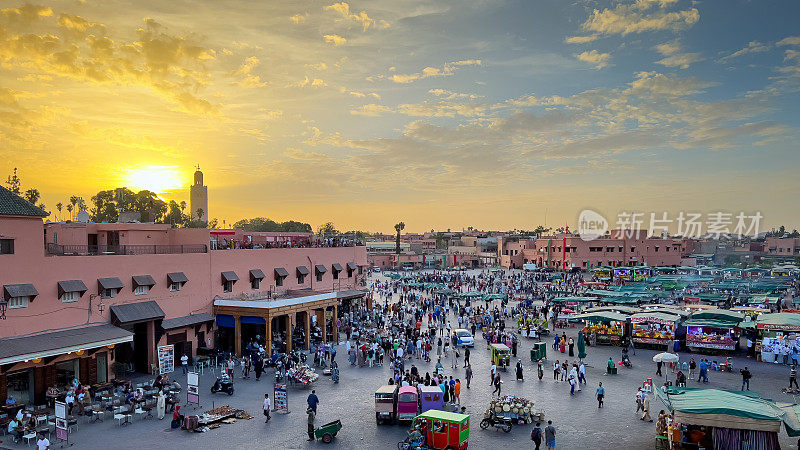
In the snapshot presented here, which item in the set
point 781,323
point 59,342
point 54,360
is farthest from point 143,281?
point 781,323

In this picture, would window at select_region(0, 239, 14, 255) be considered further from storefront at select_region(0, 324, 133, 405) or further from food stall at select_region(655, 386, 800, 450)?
food stall at select_region(655, 386, 800, 450)

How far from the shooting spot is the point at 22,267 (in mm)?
20922

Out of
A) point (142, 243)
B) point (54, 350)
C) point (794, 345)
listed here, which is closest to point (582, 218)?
point (794, 345)

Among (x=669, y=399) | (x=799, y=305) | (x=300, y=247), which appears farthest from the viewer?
(x=799, y=305)

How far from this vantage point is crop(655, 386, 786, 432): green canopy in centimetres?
1284

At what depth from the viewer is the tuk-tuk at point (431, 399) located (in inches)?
716

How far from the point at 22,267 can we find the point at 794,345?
36.3 meters

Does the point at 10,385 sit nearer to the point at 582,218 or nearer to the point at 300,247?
the point at 300,247

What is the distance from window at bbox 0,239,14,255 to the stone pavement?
7524 millimetres

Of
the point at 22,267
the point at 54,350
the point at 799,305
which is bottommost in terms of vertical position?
the point at 799,305

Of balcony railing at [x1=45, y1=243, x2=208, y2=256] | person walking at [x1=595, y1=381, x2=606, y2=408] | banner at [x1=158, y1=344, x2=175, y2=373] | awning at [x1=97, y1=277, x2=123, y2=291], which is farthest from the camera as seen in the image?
banner at [x1=158, y1=344, x2=175, y2=373]

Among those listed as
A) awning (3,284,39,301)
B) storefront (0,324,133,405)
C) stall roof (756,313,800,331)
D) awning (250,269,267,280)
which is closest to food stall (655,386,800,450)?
stall roof (756,313,800,331)

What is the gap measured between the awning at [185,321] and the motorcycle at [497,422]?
16698 mm

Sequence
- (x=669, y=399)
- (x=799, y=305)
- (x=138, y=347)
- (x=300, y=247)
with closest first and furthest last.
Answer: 1. (x=669, y=399)
2. (x=138, y=347)
3. (x=300, y=247)
4. (x=799, y=305)
